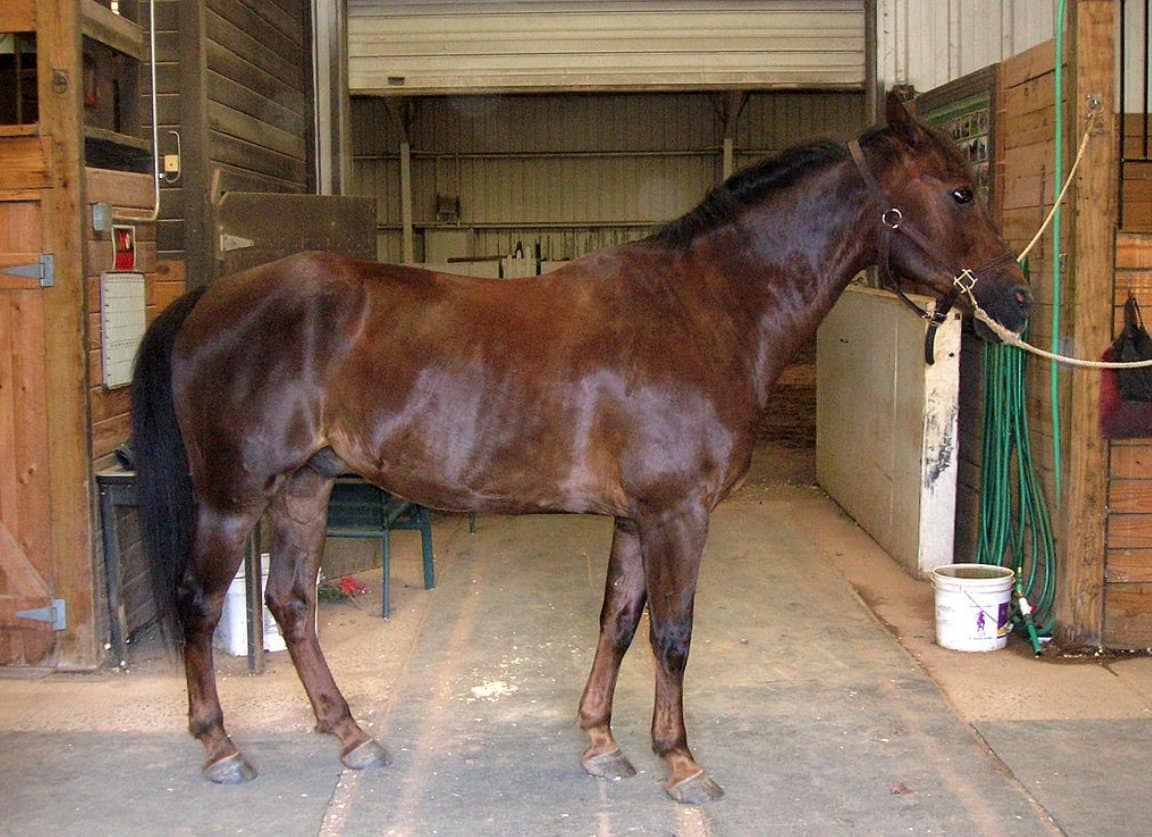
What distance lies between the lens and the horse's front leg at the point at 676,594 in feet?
10.5

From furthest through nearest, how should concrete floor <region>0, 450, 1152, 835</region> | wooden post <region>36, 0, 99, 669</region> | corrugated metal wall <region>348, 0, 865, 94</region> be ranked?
corrugated metal wall <region>348, 0, 865, 94</region> < wooden post <region>36, 0, 99, 669</region> < concrete floor <region>0, 450, 1152, 835</region>

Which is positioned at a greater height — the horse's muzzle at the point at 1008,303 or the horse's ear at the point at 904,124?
the horse's ear at the point at 904,124

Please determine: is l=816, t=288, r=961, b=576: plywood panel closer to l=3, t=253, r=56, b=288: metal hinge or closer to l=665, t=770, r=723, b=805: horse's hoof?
l=665, t=770, r=723, b=805: horse's hoof

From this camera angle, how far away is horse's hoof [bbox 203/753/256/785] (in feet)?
11.0

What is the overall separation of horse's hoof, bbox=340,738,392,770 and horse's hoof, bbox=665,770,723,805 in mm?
868

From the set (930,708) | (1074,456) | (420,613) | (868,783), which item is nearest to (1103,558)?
(1074,456)

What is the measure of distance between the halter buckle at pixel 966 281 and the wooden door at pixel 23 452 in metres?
3.03

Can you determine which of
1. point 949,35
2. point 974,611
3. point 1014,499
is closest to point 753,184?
point 974,611

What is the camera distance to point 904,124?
3312 mm

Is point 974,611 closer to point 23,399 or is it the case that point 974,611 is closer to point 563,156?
point 23,399

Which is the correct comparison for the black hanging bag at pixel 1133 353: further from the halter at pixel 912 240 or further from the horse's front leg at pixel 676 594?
the horse's front leg at pixel 676 594

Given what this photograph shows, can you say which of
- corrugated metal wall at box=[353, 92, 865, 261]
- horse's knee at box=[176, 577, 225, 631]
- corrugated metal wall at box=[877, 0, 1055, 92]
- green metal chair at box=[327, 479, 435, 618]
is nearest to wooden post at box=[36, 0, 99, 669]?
horse's knee at box=[176, 577, 225, 631]

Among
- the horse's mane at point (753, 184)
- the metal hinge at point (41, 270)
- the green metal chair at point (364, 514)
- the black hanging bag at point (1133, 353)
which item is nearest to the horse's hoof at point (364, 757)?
the green metal chair at point (364, 514)

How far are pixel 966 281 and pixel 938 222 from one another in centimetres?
18
